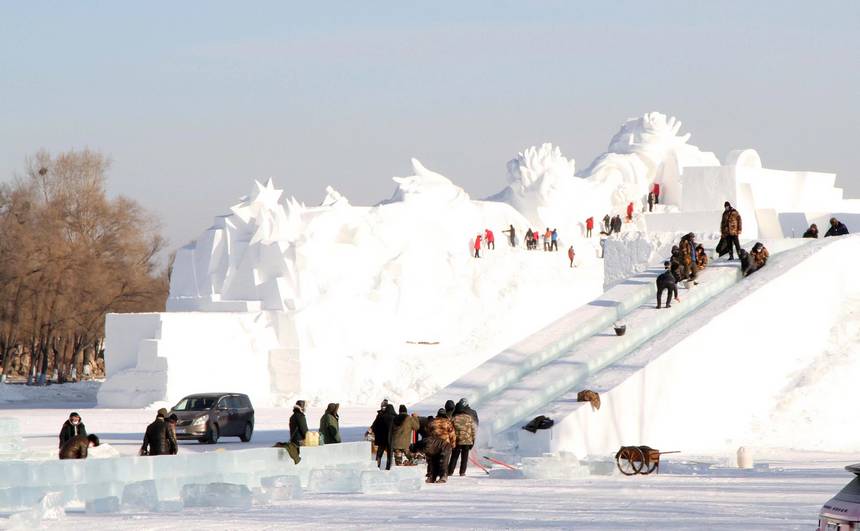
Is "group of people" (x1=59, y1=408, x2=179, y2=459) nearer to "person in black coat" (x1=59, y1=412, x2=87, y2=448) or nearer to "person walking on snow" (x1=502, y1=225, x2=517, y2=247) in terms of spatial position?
"person in black coat" (x1=59, y1=412, x2=87, y2=448)

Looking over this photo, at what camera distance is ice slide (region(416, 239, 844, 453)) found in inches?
801

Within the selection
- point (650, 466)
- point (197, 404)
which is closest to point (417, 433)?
point (650, 466)

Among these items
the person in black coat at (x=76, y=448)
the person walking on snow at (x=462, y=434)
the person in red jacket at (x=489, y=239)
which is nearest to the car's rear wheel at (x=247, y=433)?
the person walking on snow at (x=462, y=434)

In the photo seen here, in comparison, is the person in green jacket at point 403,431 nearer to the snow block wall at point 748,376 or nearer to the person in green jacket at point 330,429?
the person in green jacket at point 330,429

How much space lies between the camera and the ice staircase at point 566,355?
20562 millimetres

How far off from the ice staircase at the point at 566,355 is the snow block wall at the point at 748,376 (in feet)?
A: 1.56

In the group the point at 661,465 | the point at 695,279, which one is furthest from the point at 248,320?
the point at 661,465

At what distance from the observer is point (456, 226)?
156 feet

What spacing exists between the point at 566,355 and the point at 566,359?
456mm

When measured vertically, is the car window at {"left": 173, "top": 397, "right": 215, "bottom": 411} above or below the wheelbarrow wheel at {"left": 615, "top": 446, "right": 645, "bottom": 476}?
above

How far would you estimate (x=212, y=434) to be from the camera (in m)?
24.8

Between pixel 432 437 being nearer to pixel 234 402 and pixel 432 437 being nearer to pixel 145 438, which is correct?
pixel 145 438

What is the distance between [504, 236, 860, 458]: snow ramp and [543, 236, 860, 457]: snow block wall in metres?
0.02

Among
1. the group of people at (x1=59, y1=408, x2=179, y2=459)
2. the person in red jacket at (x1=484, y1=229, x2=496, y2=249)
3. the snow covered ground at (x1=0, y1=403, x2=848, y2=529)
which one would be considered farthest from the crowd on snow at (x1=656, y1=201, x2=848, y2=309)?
the person in red jacket at (x1=484, y1=229, x2=496, y2=249)
